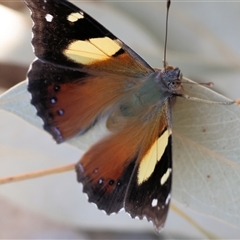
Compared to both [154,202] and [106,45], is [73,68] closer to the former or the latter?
[106,45]

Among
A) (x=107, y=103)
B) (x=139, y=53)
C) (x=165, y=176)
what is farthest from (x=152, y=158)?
(x=139, y=53)

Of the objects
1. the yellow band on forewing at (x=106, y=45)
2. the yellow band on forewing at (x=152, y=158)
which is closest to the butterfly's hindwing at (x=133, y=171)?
the yellow band on forewing at (x=152, y=158)

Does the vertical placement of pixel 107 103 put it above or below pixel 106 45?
below

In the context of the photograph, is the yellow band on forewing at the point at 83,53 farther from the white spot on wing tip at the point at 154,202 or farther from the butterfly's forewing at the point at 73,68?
the white spot on wing tip at the point at 154,202

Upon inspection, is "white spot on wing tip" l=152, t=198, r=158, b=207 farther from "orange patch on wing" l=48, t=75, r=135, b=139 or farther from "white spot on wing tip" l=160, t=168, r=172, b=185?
"orange patch on wing" l=48, t=75, r=135, b=139

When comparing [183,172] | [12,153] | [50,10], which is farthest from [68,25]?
[12,153]

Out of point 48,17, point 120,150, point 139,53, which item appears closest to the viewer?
point 48,17
